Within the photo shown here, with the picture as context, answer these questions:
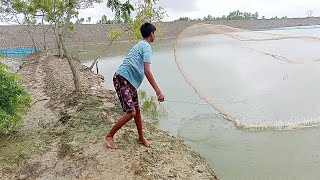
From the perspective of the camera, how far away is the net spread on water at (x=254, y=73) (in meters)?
8.18

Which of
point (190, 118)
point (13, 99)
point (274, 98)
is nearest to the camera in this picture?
point (13, 99)

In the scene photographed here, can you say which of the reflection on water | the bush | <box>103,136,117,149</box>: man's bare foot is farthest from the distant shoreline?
<box>103,136,117,149</box>: man's bare foot

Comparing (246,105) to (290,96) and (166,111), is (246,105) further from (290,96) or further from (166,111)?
(166,111)

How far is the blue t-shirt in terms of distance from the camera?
14.4 feet

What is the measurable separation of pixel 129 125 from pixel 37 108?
3132mm

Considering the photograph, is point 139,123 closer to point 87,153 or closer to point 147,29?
point 87,153

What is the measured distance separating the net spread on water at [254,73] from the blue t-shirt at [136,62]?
12.0ft

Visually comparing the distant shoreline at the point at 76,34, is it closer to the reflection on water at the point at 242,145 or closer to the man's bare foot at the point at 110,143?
the reflection on water at the point at 242,145

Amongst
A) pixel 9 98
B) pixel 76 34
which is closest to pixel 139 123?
pixel 9 98

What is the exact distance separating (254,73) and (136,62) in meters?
6.27

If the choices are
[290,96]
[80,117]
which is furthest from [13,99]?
[290,96]

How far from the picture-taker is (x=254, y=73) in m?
9.96

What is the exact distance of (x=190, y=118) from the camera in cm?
835

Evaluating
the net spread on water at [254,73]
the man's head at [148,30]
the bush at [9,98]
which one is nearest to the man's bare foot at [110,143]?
the man's head at [148,30]
